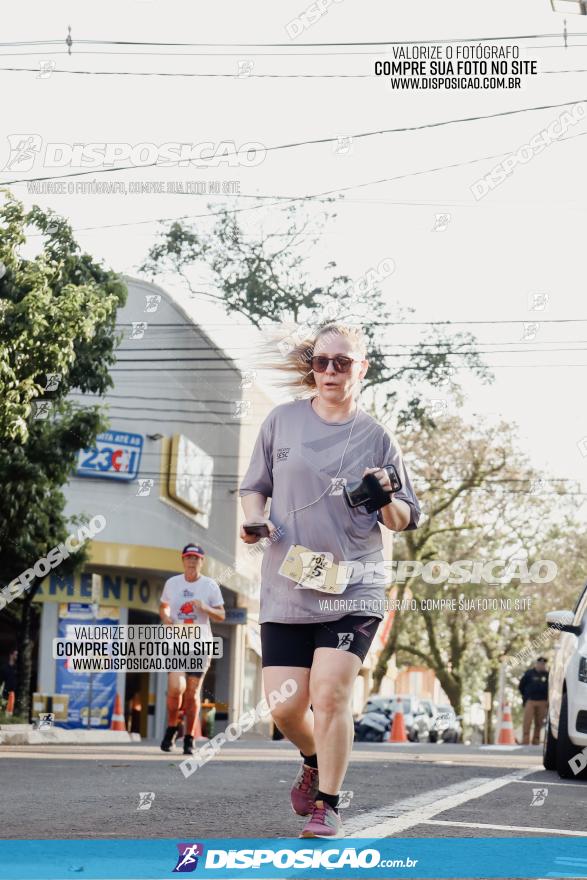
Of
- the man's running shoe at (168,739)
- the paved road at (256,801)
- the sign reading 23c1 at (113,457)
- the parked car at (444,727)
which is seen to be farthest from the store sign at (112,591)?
the paved road at (256,801)

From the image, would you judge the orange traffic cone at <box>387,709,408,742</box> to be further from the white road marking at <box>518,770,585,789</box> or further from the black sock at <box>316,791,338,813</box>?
the black sock at <box>316,791,338,813</box>

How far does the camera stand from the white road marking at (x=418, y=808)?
19.1 feet

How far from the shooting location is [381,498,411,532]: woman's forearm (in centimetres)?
548

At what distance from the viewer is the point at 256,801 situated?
7223 millimetres

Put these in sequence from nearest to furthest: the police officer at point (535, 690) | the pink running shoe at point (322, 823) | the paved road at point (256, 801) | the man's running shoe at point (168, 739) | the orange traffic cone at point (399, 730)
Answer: the pink running shoe at point (322, 823)
the paved road at point (256, 801)
the man's running shoe at point (168, 739)
the police officer at point (535, 690)
the orange traffic cone at point (399, 730)

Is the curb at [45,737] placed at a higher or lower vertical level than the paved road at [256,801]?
higher

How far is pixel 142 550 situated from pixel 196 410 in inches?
179

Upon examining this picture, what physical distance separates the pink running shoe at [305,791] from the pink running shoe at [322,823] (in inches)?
12.5

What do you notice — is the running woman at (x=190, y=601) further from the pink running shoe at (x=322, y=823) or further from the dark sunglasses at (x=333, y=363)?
the pink running shoe at (x=322, y=823)

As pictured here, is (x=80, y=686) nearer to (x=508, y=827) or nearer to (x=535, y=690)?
(x=535, y=690)

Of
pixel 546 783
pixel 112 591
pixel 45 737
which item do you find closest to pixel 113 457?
pixel 112 591

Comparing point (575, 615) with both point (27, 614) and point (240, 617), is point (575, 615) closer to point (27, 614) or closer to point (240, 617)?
point (27, 614)

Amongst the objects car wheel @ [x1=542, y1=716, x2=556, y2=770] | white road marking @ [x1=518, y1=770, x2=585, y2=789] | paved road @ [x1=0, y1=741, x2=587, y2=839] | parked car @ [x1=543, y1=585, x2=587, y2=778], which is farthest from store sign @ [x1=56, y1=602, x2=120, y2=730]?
white road marking @ [x1=518, y1=770, x2=585, y2=789]

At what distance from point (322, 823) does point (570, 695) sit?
5.35 meters
